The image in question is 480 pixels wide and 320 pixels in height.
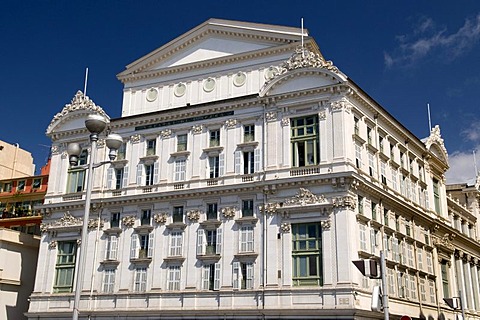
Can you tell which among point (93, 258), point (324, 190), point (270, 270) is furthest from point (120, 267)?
point (324, 190)

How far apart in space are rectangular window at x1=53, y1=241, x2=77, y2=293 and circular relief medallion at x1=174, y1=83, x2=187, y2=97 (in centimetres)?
1666

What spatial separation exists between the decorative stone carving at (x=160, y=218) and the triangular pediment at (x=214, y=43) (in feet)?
50.7

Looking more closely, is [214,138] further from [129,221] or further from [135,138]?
[129,221]

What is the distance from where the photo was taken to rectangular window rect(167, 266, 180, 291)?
4703cm

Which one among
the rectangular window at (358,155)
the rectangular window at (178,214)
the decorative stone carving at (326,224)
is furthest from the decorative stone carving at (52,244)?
the rectangular window at (358,155)

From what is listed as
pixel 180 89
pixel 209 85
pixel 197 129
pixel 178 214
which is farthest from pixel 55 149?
pixel 209 85

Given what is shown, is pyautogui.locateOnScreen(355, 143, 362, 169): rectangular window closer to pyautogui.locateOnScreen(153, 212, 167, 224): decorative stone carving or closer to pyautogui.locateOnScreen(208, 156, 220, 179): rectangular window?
pyautogui.locateOnScreen(208, 156, 220, 179): rectangular window

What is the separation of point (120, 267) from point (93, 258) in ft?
9.62

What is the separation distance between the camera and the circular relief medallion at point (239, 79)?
5400 centimetres

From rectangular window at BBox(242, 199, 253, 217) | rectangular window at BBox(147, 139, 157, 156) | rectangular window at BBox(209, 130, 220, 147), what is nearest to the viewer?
rectangular window at BBox(242, 199, 253, 217)

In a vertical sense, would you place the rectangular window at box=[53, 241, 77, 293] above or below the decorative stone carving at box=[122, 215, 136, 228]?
below

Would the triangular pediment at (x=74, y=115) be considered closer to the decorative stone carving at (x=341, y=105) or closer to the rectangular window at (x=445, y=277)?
the decorative stone carving at (x=341, y=105)

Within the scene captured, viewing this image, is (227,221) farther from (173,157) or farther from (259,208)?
(173,157)

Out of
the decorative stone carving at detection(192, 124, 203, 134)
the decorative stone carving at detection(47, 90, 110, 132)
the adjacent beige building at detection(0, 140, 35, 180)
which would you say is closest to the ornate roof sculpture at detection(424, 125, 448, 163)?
the decorative stone carving at detection(192, 124, 203, 134)
